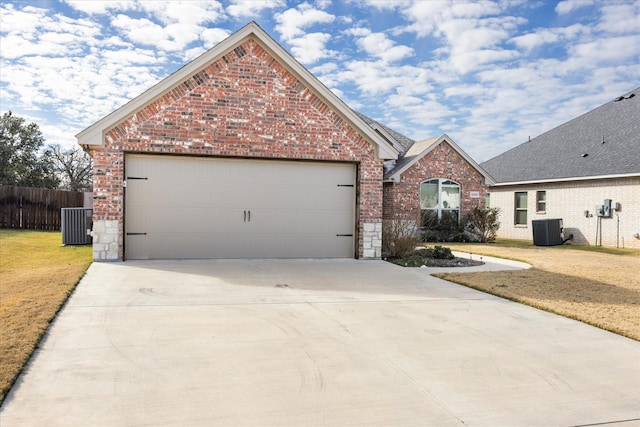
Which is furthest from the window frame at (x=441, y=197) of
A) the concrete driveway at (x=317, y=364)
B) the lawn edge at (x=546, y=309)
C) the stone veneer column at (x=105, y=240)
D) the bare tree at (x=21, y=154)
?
the bare tree at (x=21, y=154)

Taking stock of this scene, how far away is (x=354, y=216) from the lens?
1264 centimetres

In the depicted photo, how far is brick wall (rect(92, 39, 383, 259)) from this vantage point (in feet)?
36.0

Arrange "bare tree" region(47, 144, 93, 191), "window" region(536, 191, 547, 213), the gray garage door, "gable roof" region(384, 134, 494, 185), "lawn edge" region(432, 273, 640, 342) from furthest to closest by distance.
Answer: "bare tree" region(47, 144, 93, 191) < "window" region(536, 191, 547, 213) < "gable roof" region(384, 134, 494, 185) < the gray garage door < "lawn edge" region(432, 273, 640, 342)

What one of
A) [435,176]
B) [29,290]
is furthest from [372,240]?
[435,176]

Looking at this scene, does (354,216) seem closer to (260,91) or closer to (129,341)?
(260,91)

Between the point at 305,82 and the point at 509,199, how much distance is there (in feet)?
53.3

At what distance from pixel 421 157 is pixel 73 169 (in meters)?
29.6

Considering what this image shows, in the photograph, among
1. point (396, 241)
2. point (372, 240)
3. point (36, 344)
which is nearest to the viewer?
point (36, 344)

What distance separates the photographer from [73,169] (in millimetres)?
38438

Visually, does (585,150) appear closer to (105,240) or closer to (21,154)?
(105,240)

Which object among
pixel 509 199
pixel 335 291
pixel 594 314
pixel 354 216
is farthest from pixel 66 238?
pixel 509 199

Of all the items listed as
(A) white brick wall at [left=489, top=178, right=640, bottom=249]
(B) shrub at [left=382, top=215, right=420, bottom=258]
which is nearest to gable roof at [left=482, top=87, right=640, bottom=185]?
(A) white brick wall at [left=489, top=178, right=640, bottom=249]

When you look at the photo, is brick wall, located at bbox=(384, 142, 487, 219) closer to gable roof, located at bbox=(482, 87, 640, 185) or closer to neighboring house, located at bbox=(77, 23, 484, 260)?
gable roof, located at bbox=(482, 87, 640, 185)

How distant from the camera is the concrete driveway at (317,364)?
357cm
